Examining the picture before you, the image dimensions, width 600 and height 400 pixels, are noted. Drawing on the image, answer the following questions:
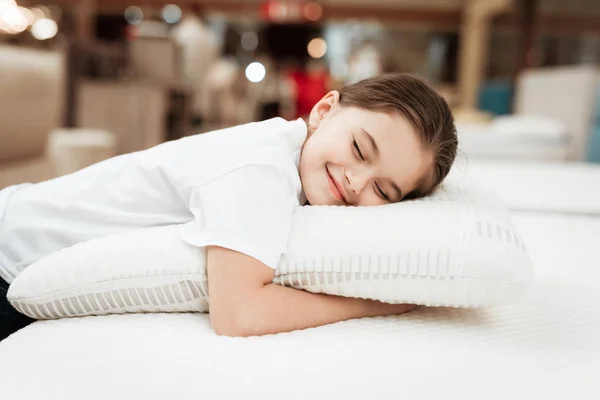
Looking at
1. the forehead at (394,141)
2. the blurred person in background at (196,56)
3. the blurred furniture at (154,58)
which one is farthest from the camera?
the blurred person in background at (196,56)

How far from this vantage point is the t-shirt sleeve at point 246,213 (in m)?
0.80

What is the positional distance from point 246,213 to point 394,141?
0.94ft

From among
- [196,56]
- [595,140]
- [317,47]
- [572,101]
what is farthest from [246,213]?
[317,47]

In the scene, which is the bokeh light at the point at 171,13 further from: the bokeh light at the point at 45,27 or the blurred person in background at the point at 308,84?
the blurred person in background at the point at 308,84

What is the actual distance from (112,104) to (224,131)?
4.00m

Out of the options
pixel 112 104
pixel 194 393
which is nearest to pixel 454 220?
pixel 194 393

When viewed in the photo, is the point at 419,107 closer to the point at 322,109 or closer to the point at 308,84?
the point at 322,109

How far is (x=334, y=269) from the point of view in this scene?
85 cm

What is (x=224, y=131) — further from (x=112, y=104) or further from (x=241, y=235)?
(x=112, y=104)

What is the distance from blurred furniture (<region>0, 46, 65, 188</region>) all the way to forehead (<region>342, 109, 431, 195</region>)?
5.36 ft

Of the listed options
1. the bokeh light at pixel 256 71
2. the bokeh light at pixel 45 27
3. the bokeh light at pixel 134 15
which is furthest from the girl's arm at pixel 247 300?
the bokeh light at pixel 134 15

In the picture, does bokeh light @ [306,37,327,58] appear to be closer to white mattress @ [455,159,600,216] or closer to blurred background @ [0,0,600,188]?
blurred background @ [0,0,600,188]

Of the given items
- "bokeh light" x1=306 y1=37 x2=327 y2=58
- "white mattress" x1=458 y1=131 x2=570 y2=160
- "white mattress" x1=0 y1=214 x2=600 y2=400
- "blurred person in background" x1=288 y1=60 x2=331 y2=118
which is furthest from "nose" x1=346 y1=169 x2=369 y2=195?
"bokeh light" x1=306 y1=37 x2=327 y2=58

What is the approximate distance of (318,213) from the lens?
90 centimetres
